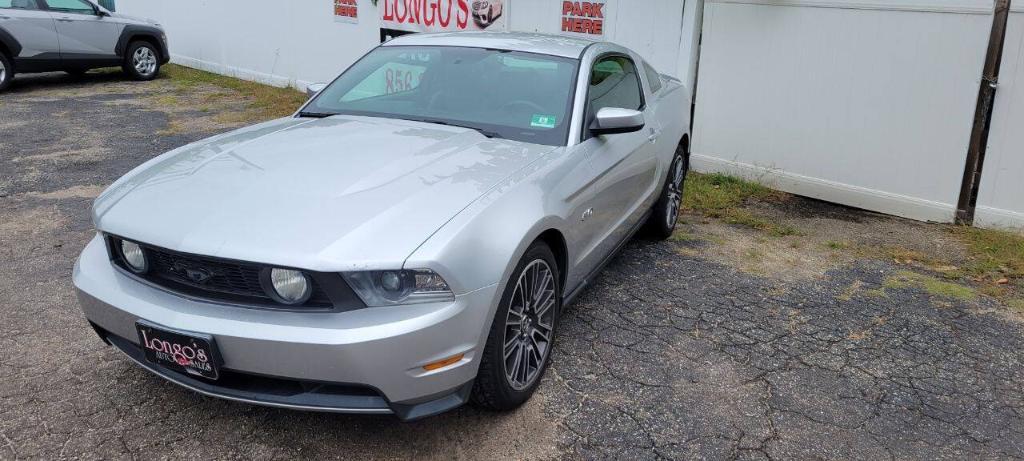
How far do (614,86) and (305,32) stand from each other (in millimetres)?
8417

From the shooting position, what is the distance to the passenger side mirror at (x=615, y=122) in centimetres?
399

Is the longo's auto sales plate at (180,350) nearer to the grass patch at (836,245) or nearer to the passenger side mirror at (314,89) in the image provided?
the passenger side mirror at (314,89)

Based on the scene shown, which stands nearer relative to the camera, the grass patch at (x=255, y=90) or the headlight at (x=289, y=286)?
the headlight at (x=289, y=286)

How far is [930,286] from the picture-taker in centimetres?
512

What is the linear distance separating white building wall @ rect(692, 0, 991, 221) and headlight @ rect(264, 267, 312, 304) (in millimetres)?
5508

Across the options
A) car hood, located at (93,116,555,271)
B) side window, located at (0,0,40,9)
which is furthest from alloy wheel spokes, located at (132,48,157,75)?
car hood, located at (93,116,555,271)

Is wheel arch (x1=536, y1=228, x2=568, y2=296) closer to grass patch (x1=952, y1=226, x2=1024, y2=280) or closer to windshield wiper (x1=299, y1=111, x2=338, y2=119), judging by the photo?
windshield wiper (x1=299, y1=111, x2=338, y2=119)

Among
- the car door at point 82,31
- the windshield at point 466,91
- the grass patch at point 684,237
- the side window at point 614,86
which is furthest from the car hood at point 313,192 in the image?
the car door at point 82,31

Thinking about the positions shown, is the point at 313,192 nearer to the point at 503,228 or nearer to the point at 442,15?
the point at 503,228

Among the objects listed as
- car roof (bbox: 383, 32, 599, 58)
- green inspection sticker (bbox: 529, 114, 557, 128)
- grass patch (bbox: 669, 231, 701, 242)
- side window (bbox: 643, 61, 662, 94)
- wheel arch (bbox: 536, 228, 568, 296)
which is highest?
car roof (bbox: 383, 32, 599, 58)

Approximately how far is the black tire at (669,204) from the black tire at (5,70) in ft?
33.4

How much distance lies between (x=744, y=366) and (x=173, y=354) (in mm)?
2561

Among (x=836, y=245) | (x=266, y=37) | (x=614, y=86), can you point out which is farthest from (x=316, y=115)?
(x=266, y=37)

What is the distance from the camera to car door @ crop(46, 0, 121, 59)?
39.1ft
